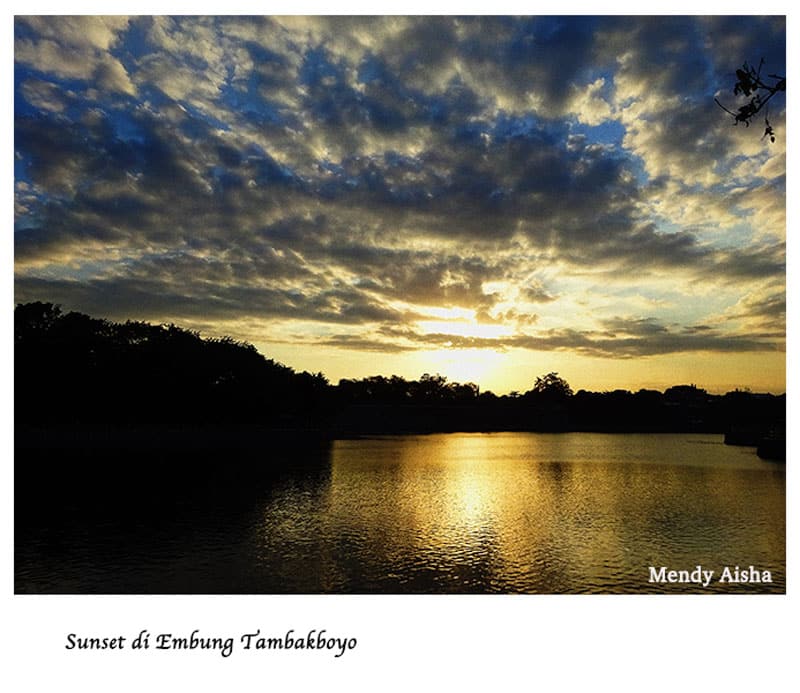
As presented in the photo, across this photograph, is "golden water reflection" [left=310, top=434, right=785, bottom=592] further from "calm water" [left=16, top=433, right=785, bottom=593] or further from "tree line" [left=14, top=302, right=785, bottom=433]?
"tree line" [left=14, top=302, right=785, bottom=433]

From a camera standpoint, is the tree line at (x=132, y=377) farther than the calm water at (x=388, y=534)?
Yes

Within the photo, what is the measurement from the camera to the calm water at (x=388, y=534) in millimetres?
25047

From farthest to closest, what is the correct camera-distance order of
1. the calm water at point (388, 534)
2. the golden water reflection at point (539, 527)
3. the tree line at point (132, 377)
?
the tree line at point (132, 377)
the golden water reflection at point (539, 527)
the calm water at point (388, 534)

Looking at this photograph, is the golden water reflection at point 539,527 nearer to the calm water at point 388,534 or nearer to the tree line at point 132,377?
the calm water at point 388,534

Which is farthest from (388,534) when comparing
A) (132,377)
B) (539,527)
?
(132,377)

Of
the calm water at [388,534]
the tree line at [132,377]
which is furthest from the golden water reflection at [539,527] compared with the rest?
the tree line at [132,377]

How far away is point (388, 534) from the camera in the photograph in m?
34.2

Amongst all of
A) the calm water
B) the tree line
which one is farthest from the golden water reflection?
the tree line

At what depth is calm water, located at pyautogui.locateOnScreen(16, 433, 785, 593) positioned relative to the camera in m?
25.0

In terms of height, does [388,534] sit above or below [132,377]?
below

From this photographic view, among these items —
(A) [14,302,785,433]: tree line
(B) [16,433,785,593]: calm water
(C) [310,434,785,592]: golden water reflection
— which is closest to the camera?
(B) [16,433,785,593]: calm water

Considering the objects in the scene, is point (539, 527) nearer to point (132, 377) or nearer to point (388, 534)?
point (388, 534)
